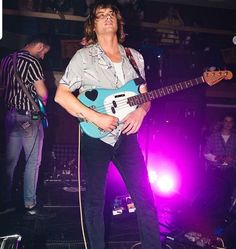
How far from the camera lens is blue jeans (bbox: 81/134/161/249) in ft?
7.85

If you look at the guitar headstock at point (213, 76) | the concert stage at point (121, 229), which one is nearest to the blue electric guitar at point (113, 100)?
the guitar headstock at point (213, 76)

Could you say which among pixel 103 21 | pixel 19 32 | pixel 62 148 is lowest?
pixel 62 148

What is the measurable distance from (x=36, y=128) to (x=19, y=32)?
2.82m

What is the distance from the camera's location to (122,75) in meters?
2.50

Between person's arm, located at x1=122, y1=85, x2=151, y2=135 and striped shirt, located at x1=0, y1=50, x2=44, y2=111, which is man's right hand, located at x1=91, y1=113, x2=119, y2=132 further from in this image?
striped shirt, located at x1=0, y1=50, x2=44, y2=111

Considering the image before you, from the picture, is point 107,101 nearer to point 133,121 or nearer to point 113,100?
point 113,100

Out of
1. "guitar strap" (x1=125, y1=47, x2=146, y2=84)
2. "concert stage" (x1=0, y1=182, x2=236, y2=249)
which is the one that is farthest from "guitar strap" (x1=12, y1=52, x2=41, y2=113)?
"guitar strap" (x1=125, y1=47, x2=146, y2=84)

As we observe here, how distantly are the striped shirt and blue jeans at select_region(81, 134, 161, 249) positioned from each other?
1.52 m

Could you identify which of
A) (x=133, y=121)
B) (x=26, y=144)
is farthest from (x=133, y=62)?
(x=26, y=144)

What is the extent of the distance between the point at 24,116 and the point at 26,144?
0.31m

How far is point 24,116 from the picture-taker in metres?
3.70

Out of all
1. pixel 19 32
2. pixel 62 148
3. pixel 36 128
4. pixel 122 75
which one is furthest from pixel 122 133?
pixel 19 32

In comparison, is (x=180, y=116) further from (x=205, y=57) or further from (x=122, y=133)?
(x=122, y=133)

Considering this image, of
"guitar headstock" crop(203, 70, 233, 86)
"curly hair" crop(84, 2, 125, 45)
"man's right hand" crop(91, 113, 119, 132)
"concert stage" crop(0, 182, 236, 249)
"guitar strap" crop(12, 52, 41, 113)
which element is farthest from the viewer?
"guitar strap" crop(12, 52, 41, 113)
